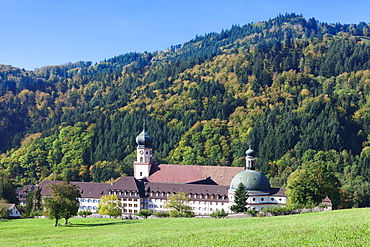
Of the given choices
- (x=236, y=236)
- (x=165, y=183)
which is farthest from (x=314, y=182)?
(x=236, y=236)

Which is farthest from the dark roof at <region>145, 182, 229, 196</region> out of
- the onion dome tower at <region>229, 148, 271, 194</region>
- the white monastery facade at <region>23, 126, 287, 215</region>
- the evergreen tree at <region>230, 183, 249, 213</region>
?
the evergreen tree at <region>230, 183, 249, 213</region>

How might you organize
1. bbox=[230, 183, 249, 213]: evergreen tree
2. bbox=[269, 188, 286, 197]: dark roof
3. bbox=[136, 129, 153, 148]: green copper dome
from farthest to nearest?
bbox=[136, 129, 153, 148]: green copper dome, bbox=[269, 188, 286, 197]: dark roof, bbox=[230, 183, 249, 213]: evergreen tree

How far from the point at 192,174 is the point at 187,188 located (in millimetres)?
10479

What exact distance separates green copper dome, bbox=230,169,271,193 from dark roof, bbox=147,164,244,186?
13.6 metres

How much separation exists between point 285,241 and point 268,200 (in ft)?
223

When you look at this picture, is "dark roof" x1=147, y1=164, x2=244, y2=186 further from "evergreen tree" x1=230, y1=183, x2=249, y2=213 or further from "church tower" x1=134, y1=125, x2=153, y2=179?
"evergreen tree" x1=230, y1=183, x2=249, y2=213

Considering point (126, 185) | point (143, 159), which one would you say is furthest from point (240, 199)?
point (143, 159)

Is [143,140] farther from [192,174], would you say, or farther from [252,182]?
[252,182]

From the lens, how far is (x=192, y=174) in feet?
429

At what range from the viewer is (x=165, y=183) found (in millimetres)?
124312

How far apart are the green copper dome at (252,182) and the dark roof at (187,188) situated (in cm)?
432

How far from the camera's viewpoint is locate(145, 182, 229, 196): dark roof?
117 meters

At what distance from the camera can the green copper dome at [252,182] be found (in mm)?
109725

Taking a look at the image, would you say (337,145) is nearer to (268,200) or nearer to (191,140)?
(191,140)
